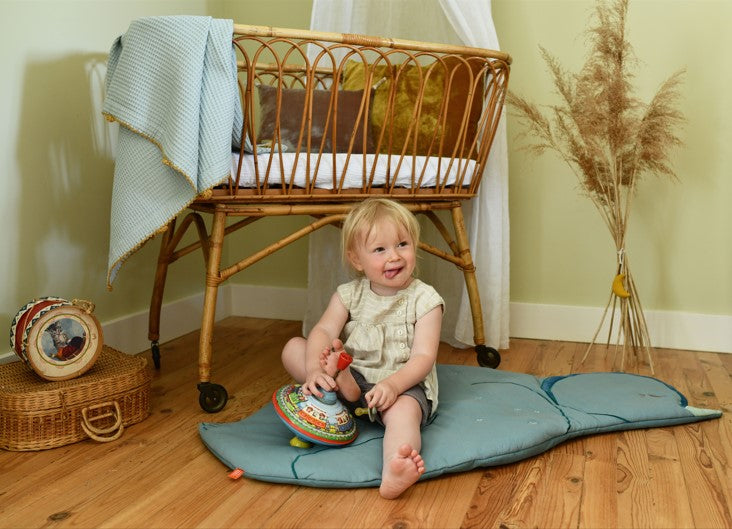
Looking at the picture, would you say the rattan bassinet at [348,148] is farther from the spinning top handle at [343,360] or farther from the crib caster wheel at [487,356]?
the spinning top handle at [343,360]

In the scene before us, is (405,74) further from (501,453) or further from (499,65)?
(501,453)

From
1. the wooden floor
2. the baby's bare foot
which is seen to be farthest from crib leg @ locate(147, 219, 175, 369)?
the baby's bare foot

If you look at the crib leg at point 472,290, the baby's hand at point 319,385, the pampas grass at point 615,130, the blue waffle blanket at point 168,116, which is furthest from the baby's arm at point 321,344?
the pampas grass at point 615,130

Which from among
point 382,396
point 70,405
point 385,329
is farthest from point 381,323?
point 70,405

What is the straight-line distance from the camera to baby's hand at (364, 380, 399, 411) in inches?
56.0

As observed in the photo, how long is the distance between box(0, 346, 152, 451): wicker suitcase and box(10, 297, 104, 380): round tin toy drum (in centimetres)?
3

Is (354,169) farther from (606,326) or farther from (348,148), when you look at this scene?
(606,326)

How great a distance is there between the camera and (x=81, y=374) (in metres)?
1.60

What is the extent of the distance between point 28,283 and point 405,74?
1.15 meters

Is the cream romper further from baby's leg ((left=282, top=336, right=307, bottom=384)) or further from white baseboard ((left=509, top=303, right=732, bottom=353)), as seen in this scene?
white baseboard ((left=509, top=303, right=732, bottom=353))

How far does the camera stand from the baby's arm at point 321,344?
4.71 ft

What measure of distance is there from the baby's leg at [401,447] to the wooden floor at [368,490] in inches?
1.3

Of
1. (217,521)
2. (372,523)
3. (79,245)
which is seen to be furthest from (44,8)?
(372,523)

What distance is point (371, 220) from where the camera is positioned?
160 centimetres
